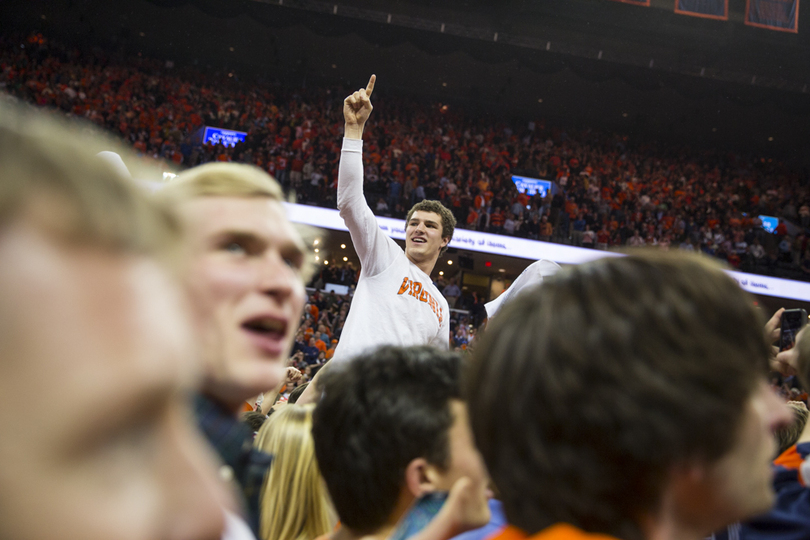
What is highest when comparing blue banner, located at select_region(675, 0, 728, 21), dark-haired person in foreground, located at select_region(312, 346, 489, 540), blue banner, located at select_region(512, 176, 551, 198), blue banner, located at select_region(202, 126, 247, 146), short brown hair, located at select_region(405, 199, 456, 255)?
blue banner, located at select_region(675, 0, 728, 21)

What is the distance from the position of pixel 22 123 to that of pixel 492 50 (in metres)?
19.3

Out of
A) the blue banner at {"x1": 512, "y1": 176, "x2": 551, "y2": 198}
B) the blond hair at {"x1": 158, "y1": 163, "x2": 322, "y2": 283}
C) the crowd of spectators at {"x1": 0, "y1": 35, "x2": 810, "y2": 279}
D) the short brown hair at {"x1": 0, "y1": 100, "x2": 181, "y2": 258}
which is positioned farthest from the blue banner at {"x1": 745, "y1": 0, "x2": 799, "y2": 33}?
the short brown hair at {"x1": 0, "y1": 100, "x2": 181, "y2": 258}

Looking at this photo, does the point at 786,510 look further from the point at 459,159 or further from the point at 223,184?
the point at 459,159

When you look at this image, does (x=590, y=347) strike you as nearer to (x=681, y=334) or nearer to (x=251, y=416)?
(x=681, y=334)

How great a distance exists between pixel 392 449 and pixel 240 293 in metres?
0.53

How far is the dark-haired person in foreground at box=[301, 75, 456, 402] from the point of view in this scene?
2484 mm

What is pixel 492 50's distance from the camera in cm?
1802

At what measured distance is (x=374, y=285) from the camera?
2.78 m

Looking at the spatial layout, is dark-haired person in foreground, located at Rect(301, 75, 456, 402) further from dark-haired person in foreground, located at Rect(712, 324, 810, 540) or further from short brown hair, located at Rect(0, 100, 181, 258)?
short brown hair, located at Rect(0, 100, 181, 258)

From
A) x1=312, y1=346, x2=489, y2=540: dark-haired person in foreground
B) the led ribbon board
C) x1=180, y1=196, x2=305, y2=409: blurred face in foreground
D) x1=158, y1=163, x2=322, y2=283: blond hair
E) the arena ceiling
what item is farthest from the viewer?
the arena ceiling

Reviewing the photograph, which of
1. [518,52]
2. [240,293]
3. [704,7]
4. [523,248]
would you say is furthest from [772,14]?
[240,293]

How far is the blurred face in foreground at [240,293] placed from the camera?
80 centimetres

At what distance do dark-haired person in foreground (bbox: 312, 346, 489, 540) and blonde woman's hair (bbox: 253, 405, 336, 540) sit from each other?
0.73 feet

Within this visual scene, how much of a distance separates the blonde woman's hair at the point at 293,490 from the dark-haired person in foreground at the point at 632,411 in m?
0.78
